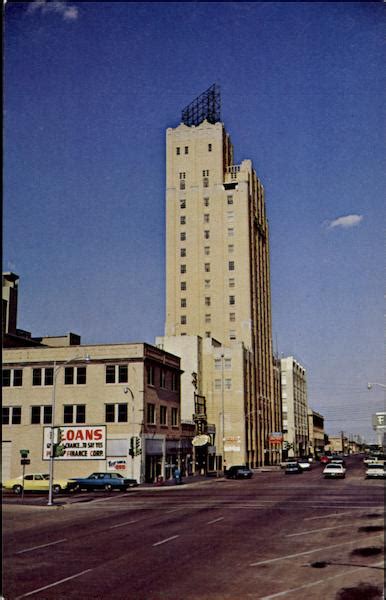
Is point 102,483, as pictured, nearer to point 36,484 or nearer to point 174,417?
point 36,484

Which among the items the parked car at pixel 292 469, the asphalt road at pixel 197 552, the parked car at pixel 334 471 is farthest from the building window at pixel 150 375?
the asphalt road at pixel 197 552

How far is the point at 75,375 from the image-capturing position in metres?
66.5

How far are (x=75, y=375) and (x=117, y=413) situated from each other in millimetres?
5916

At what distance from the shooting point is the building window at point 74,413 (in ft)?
215

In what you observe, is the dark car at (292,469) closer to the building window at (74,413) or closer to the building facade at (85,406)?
the building facade at (85,406)

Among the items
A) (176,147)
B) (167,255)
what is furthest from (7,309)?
(176,147)

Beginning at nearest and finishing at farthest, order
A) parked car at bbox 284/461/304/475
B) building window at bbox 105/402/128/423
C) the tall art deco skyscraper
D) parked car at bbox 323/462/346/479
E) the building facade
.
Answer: the building facade, building window at bbox 105/402/128/423, parked car at bbox 323/462/346/479, parked car at bbox 284/461/304/475, the tall art deco skyscraper

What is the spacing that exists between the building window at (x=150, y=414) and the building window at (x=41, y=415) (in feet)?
31.6

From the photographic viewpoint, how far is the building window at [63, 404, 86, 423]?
215 feet

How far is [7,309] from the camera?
300 ft

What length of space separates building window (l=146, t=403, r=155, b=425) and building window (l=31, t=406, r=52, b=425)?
9619 millimetres

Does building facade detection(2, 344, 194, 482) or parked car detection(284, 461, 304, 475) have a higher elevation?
building facade detection(2, 344, 194, 482)

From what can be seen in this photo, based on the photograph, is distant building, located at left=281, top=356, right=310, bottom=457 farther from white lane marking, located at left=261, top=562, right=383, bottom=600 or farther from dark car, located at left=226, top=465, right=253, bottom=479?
white lane marking, located at left=261, top=562, right=383, bottom=600

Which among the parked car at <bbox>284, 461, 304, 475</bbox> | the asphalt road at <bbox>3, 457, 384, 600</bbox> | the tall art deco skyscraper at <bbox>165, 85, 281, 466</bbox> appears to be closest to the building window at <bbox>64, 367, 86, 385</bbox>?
the asphalt road at <bbox>3, 457, 384, 600</bbox>
